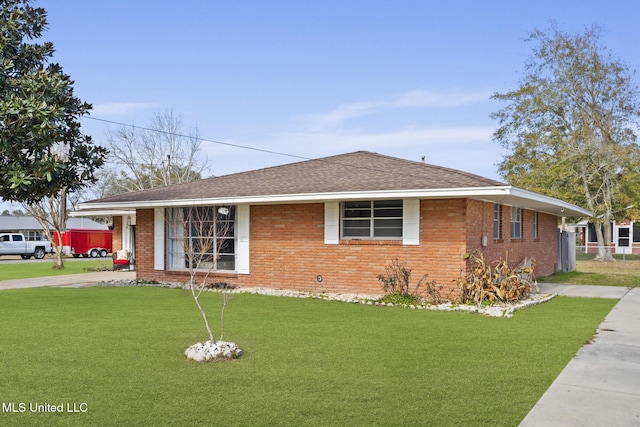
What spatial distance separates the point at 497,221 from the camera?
15.6 meters

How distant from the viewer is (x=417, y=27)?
14477 mm

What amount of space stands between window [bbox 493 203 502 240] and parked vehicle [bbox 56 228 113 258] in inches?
1282

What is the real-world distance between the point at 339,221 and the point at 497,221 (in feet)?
14.8

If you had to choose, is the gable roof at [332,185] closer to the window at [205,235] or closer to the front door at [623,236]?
the window at [205,235]

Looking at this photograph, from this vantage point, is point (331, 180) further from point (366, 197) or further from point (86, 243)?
point (86, 243)

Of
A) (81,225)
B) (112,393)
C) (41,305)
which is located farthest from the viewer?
(81,225)

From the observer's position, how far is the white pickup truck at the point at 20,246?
3812 centimetres

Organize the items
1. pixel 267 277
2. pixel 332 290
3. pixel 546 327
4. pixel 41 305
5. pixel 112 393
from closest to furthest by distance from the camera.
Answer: pixel 112 393 < pixel 546 327 < pixel 41 305 < pixel 332 290 < pixel 267 277

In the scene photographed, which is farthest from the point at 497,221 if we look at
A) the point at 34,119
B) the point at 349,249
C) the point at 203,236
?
the point at 34,119

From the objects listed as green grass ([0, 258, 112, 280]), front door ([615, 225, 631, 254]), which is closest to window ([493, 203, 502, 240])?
green grass ([0, 258, 112, 280])

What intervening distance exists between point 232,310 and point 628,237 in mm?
40175

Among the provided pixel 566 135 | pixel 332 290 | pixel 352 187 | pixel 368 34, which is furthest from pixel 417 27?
pixel 566 135

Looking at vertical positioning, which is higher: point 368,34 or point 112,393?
point 368,34

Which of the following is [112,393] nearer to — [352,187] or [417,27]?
[352,187]
